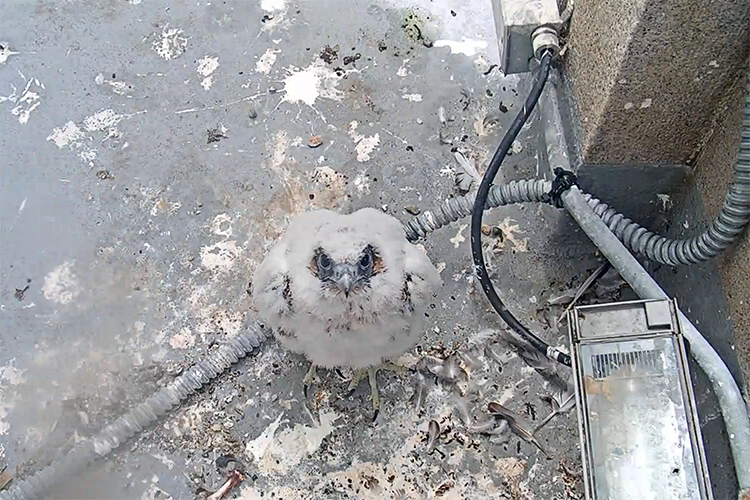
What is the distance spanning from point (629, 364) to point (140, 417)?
1589mm

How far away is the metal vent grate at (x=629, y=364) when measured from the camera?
1.93 m

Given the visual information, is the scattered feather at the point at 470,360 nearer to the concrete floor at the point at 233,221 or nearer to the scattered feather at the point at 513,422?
the concrete floor at the point at 233,221

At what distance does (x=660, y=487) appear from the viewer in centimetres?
178

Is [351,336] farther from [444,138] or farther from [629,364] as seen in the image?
[444,138]

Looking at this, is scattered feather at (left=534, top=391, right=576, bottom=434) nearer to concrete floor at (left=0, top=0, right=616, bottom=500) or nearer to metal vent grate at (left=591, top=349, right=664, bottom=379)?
concrete floor at (left=0, top=0, right=616, bottom=500)

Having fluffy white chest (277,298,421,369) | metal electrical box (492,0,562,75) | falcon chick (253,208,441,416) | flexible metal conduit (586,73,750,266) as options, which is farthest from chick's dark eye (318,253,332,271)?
metal electrical box (492,0,562,75)

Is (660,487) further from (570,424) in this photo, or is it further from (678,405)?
(570,424)

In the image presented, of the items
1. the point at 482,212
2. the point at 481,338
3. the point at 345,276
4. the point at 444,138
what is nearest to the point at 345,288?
the point at 345,276

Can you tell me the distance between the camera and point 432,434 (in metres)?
2.55

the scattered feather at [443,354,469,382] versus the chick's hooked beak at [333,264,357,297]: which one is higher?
the chick's hooked beak at [333,264,357,297]

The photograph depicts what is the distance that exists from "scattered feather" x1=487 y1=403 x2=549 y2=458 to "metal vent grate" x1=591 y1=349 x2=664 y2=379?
65cm

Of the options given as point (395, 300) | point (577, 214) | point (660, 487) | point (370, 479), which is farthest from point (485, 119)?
point (660, 487)

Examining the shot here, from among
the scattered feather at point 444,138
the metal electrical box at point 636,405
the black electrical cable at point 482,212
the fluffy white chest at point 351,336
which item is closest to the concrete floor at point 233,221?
the scattered feather at point 444,138

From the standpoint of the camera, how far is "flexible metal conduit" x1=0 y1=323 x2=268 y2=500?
2.47 m
